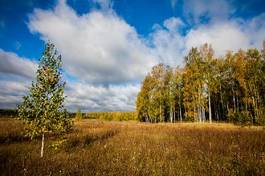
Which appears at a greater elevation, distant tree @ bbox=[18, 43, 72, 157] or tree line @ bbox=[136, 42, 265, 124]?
tree line @ bbox=[136, 42, 265, 124]

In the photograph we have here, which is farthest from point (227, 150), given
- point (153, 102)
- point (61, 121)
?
point (153, 102)

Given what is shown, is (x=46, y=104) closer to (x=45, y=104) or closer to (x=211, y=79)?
(x=45, y=104)

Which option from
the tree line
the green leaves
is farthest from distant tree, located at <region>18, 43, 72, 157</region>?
the tree line

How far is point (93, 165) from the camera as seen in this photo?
6.69m

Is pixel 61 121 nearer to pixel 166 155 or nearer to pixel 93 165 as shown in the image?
pixel 93 165

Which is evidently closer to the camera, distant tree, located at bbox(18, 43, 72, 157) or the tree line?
distant tree, located at bbox(18, 43, 72, 157)

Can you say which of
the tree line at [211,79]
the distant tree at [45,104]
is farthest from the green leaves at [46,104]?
the tree line at [211,79]

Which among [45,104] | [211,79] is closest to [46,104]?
[45,104]

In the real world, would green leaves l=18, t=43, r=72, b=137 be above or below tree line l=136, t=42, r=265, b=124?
below

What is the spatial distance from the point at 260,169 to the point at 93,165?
570cm

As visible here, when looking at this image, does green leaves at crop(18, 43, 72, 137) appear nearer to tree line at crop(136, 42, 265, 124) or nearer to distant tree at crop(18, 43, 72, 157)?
distant tree at crop(18, 43, 72, 157)

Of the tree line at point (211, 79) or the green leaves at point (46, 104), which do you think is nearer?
the green leaves at point (46, 104)

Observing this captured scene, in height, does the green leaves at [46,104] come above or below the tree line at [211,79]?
below

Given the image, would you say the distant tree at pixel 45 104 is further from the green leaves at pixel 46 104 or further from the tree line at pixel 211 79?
the tree line at pixel 211 79
